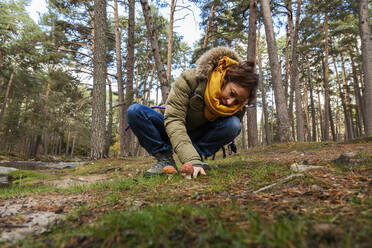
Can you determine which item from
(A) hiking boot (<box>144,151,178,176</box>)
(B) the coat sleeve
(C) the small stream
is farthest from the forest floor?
(C) the small stream

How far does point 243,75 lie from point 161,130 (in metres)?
1.39

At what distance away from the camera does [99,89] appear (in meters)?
8.19

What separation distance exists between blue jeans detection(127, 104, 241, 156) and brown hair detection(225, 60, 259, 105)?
56 centimetres

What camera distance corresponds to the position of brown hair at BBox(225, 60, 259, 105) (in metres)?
2.35

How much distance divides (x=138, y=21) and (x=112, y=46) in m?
3.56

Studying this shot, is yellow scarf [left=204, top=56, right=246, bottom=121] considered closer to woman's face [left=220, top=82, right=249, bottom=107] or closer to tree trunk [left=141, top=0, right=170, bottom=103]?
woman's face [left=220, top=82, right=249, bottom=107]

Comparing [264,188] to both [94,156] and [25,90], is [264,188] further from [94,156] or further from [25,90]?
[25,90]

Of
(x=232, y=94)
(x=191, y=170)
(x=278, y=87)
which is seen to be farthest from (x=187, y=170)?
(x=278, y=87)

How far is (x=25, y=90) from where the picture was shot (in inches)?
973

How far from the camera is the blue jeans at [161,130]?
9.42 ft

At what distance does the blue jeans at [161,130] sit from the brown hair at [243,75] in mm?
556

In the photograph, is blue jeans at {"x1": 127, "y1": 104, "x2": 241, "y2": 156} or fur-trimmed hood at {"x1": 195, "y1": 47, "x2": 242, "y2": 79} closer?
fur-trimmed hood at {"x1": 195, "y1": 47, "x2": 242, "y2": 79}

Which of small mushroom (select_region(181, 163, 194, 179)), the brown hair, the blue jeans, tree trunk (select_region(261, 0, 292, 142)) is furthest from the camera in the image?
tree trunk (select_region(261, 0, 292, 142))

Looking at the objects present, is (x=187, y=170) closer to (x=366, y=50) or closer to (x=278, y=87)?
(x=278, y=87)
